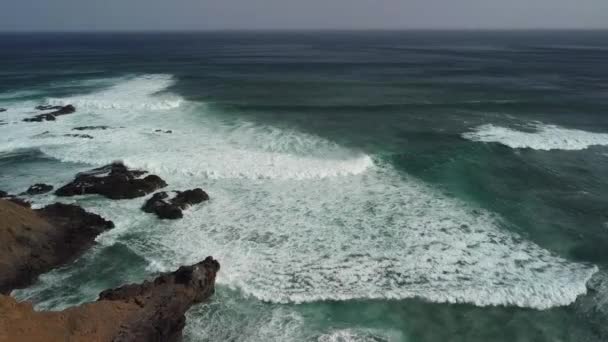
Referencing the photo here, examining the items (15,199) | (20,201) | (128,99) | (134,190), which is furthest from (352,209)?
(128,99)

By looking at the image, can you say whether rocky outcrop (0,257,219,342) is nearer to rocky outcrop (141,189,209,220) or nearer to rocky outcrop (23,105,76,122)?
rocky outcrop (141,189,209,220)

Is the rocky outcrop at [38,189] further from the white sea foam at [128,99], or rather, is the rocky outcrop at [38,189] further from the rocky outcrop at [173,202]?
the white sea foam at [128,99]

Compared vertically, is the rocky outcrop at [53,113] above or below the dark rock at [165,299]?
above

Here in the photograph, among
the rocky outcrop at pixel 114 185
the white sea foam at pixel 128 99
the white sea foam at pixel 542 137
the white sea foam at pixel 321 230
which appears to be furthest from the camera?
the white sea foam at pixel 128 99

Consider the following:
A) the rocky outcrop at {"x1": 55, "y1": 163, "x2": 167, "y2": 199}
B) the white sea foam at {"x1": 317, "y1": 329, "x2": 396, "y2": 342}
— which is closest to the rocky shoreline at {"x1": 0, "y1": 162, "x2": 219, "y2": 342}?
the rocky outcrop at {"x1": 55, "y1": 163, "x2": 167, "y2": 199}

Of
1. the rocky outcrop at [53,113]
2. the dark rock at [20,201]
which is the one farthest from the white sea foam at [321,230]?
the rocky outcrop at [53,113]

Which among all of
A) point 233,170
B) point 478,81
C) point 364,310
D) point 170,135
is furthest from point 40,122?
point 478,81
